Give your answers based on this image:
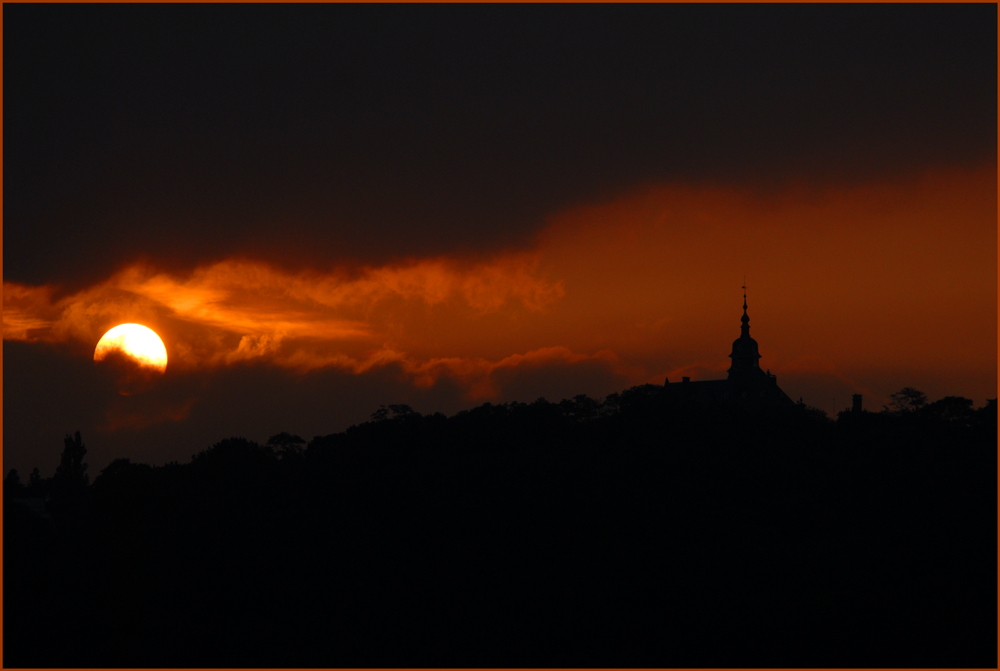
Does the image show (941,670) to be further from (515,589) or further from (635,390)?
(635,390)

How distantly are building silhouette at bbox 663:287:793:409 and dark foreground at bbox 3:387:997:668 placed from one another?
56429 millimetres

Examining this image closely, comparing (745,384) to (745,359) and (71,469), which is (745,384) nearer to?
(745,359)

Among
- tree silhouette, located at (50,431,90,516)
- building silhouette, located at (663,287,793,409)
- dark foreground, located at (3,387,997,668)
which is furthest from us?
building silhouette, located at (663,287,793,409)

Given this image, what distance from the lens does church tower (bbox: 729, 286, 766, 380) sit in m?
138

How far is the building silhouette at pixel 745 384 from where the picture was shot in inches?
5320

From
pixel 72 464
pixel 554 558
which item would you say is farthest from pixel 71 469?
pixel 554 558

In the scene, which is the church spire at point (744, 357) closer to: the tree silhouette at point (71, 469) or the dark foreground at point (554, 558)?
the dark foreground at point (554, 558)

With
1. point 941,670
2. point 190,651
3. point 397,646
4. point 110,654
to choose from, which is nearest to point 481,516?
point 397,646

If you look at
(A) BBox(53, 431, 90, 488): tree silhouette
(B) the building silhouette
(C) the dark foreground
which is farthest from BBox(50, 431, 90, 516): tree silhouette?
(B) the building silhouette

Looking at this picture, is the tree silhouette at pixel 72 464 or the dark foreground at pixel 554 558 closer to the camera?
the dark foreground at pixel 554 558

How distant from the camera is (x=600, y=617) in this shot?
55.5 meters

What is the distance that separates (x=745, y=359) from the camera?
139625mm

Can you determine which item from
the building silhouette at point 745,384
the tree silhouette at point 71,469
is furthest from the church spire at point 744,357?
the tree silhouette at point 71,469

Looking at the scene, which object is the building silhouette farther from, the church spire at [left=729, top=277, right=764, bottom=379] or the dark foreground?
the dark foreground
